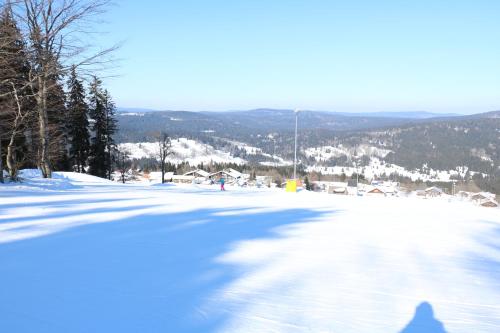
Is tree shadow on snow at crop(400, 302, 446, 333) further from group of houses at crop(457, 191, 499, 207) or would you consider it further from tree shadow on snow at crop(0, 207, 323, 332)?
group of houses at crop(457, 191, 499, 207)

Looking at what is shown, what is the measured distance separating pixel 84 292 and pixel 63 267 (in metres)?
0.90

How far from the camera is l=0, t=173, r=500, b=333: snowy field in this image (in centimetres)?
365

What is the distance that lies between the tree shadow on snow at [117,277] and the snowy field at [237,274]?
16mm

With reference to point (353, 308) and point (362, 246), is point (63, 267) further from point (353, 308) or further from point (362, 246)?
point (362, 246)

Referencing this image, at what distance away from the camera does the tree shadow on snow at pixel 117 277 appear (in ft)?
11.6

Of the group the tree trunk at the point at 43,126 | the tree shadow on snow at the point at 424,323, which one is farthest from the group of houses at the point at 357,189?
the tree shadow on snow at the point at 424,323

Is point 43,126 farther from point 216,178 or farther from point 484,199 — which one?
point 216,178

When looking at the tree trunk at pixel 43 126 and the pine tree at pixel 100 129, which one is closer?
the tree trunk at pixel 43 126

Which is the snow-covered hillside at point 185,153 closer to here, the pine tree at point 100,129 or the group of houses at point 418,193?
the group of houses at point 418,193

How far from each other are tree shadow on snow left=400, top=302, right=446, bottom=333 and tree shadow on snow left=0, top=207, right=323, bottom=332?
166cm

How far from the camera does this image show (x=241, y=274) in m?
4.87

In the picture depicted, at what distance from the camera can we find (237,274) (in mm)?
4867

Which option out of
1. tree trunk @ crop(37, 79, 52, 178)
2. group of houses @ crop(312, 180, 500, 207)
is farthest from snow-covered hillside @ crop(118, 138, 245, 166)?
tree trunk @ crop(37, 79, 52, 178)

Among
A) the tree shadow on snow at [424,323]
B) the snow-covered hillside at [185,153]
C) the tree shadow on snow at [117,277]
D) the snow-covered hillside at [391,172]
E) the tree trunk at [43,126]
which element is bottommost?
the snow-covered hillside at [391,172]
